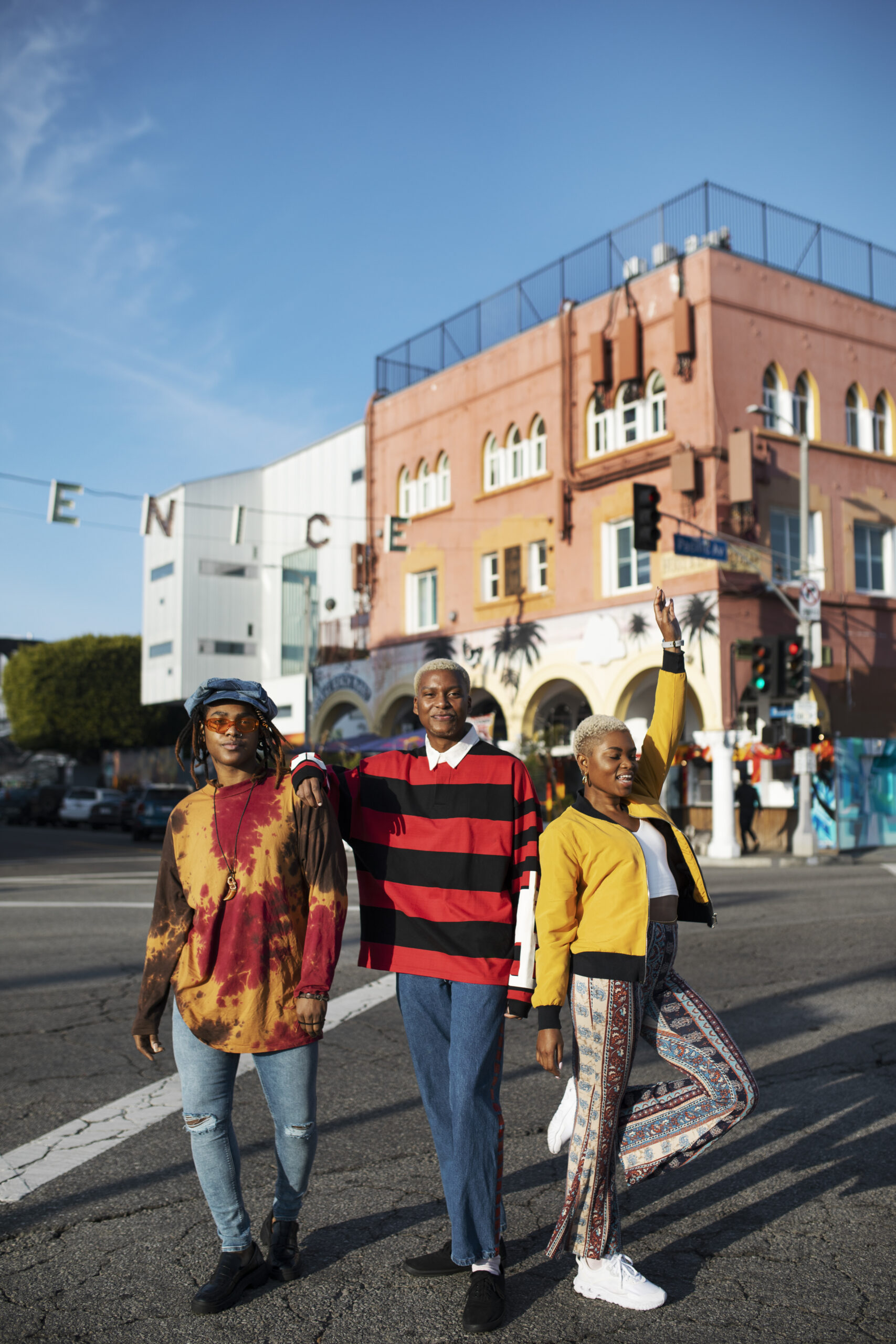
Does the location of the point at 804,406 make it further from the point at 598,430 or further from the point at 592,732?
the point at 592,732

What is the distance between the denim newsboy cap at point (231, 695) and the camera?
371 centimetres

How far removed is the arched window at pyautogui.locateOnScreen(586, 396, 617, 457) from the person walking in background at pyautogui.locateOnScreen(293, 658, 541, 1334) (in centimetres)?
2386

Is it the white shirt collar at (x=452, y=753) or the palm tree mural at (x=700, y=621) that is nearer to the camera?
the white shirt collar at (x=452, y=753)

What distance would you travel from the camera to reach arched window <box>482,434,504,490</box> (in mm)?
29750

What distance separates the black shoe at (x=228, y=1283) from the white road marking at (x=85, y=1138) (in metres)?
1.25

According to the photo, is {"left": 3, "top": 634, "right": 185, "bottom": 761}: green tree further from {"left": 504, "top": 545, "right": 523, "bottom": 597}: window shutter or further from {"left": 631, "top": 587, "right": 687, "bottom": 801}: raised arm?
{"left": 631, "top": 587, "right": 687, "bottom": 801}: raised arm

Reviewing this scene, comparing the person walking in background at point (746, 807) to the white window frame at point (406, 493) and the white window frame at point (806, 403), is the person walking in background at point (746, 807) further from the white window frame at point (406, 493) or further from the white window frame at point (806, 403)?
the white window frame at point (406, 493)

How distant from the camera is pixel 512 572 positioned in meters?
29.2

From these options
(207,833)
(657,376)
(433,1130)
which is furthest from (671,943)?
(657,376)

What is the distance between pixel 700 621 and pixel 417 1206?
67.4ft

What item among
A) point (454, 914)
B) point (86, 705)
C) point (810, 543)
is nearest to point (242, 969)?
point (454, 914)

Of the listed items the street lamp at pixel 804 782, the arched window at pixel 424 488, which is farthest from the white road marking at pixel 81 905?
the arched window at pixel 424 488

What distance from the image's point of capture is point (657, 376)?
2588cm

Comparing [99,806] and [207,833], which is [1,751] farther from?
[207,833]
